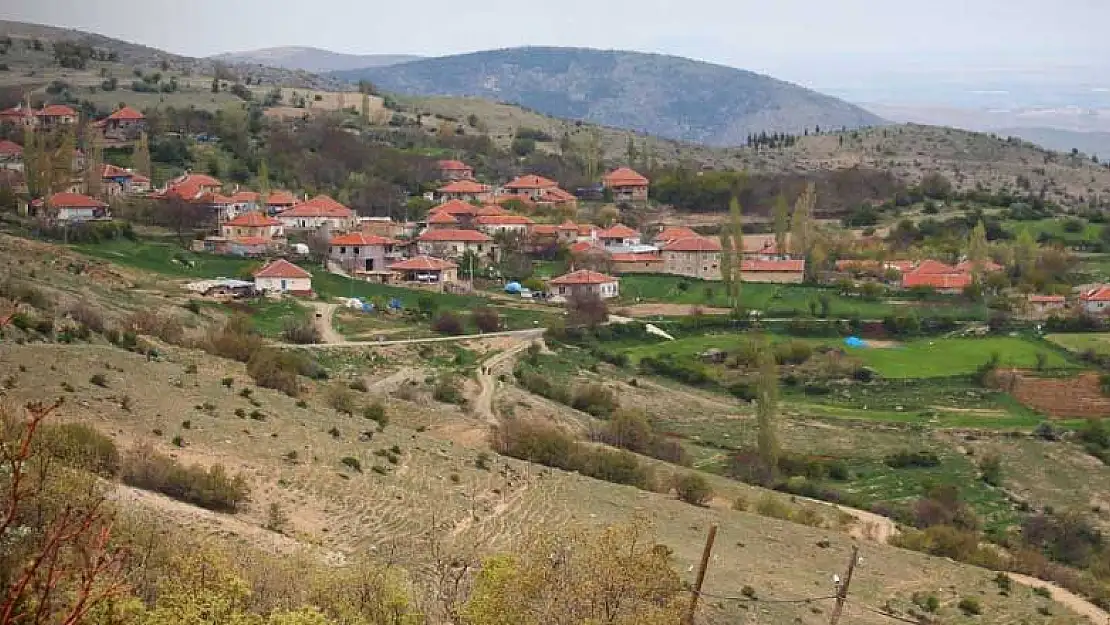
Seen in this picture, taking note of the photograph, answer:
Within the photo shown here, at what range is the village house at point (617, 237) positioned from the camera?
60.7 metres

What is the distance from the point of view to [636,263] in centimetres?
5791

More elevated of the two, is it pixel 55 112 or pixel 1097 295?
pixel 55 112

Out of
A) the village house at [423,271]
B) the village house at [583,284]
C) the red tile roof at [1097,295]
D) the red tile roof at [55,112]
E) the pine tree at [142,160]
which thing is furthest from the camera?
the red tile roof at [55,112]

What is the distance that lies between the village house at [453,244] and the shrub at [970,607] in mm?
37161

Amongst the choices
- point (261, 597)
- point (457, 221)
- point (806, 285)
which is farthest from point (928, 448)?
point (457, 221)

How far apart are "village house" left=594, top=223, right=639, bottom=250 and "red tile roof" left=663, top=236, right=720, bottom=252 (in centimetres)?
258

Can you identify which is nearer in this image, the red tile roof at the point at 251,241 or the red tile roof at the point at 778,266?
the red tile roof at the point at 251,241

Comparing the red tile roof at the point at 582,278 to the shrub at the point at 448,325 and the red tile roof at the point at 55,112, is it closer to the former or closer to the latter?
the shrub at the point at 448,325

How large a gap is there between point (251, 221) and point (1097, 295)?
36.3 meters

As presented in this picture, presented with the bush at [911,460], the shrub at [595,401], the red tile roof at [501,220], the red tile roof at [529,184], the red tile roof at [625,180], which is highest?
the red tile roof at [625,180]

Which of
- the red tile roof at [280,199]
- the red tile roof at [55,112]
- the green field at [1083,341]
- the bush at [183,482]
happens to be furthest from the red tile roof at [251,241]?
the bush at [183,482]

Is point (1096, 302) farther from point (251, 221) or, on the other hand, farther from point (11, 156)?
point (11, 156)

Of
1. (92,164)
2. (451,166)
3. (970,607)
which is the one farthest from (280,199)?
(970,607)

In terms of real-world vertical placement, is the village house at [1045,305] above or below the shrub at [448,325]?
above
